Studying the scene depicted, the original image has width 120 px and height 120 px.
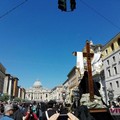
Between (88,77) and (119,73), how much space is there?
33.1 m

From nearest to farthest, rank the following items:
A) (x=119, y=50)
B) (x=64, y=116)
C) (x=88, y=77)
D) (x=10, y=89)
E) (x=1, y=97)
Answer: (x=64, y=116), (x=88, y=77), (x=119, y=50), (x=1, y=97), (x=10, y=89)

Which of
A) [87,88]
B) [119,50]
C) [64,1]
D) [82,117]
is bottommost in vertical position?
[82,117]

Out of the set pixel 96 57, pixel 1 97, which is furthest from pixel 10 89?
pixel 96 57

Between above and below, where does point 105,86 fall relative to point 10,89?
below

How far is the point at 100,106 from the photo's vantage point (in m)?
8.34

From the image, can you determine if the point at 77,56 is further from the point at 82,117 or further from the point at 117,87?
the point at 117,87

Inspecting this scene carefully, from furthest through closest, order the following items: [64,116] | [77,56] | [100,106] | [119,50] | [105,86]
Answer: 1. [105,86]
2. [119,50]
3. [77,56]
4. [100,106]
5. [64,116]

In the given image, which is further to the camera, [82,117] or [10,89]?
[10,89]

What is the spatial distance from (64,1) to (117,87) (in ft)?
116

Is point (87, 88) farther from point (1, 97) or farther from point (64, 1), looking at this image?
point (1, 97)

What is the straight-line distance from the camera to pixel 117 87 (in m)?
41.1

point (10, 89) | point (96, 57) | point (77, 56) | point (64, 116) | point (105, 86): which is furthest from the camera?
point (10, 89)

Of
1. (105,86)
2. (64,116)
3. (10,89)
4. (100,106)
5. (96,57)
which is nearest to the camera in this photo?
(64,116)

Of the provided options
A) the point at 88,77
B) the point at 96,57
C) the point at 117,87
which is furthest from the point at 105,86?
the point at 88,77
